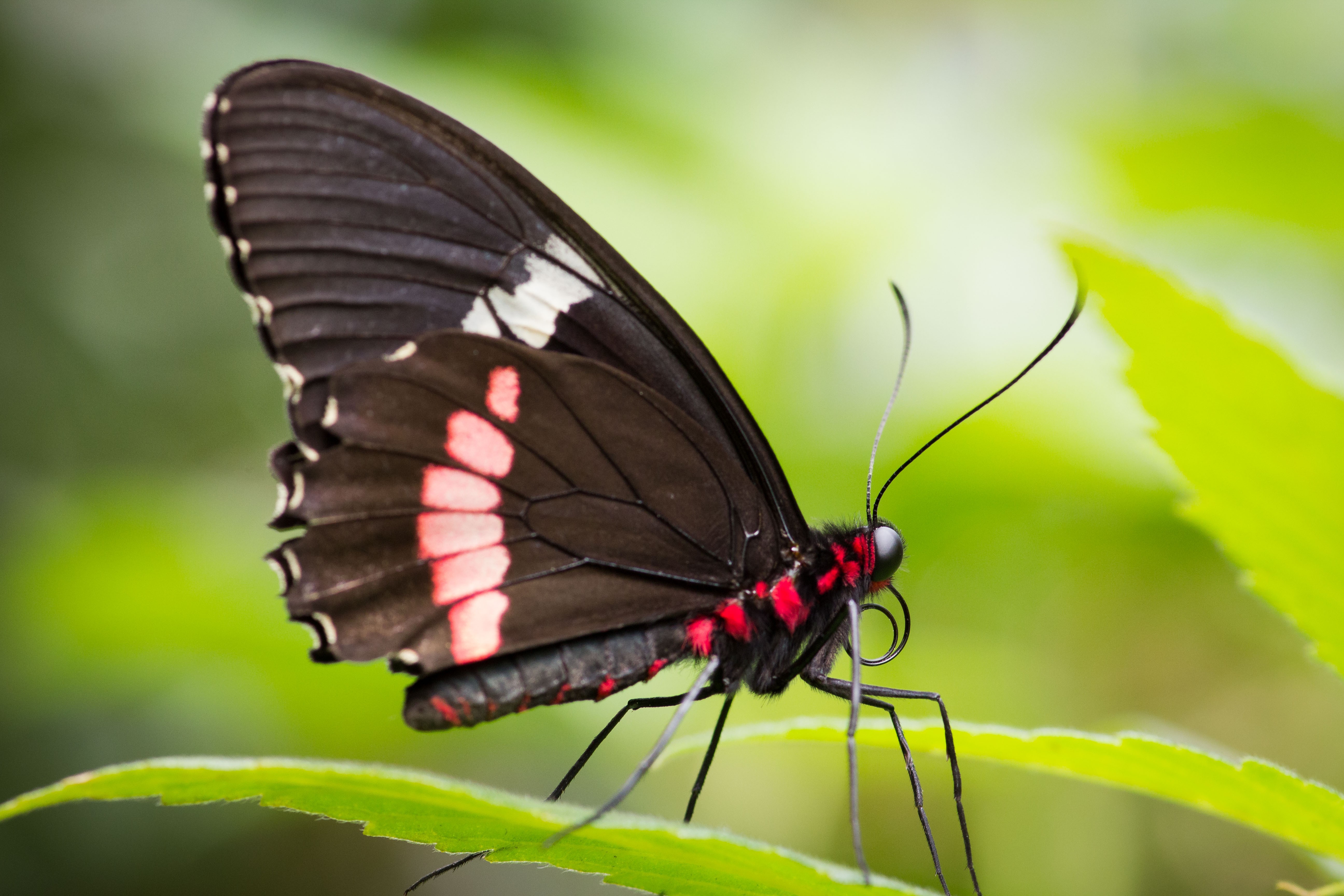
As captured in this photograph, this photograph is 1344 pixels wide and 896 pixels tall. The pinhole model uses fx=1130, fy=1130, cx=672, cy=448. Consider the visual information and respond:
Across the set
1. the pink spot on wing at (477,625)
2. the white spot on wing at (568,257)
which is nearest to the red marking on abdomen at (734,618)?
the pink spot on wing at (477,625)

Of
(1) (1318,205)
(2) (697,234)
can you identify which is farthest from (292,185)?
(1) (1318,205)

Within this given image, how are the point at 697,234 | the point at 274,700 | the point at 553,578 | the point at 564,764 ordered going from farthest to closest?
the point at 564,764
the point at 697,234
the point at 274,700
the point at 553,578

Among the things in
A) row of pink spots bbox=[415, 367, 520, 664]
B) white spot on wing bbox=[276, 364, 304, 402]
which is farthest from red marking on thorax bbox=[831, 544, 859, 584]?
white spot on wing bbox=[276, 364, 304, 402]

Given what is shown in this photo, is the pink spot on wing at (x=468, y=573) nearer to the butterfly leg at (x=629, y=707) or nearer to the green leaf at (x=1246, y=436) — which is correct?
the butterfly leg at (x=629, y=707)

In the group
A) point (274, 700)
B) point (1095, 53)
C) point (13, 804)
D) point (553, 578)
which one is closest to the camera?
point (13, 804)

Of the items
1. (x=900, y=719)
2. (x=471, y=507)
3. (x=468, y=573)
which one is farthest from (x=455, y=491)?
(x=900, y=719)

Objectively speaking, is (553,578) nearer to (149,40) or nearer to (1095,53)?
(1095,53)

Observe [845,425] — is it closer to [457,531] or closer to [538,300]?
[538,300]

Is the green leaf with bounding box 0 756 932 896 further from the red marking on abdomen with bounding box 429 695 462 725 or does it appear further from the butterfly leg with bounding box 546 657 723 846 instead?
the red marking on abdomen with bounding box 429 695 462 725
